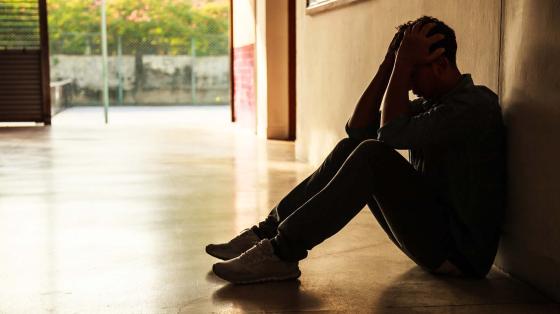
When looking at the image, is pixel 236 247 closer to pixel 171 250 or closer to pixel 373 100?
pixel 171 250

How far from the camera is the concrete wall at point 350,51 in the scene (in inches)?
126

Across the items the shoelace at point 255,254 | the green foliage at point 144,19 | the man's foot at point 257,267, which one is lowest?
the man's foot at point 257,267

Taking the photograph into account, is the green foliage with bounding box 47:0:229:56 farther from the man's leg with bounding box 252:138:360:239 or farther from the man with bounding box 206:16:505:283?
the man with bounding box 206:16:505:283

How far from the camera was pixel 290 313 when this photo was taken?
8.36 ft

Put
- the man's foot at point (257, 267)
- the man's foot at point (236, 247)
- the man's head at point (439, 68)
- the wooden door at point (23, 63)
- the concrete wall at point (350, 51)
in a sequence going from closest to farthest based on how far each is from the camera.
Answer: the man's head at point (439, 68), the man's foot at point (257, 267), the man's foot at point (236, 247), the concrete wall at point (350, 51), the wooden door at point (23, 63)

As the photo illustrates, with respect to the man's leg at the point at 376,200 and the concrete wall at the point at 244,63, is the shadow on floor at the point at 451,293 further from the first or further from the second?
the concrete wall at the point at 244,63

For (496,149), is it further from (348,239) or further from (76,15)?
(76,15)

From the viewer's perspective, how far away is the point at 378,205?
2682 millimetres

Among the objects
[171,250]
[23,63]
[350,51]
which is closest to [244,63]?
[23,63]

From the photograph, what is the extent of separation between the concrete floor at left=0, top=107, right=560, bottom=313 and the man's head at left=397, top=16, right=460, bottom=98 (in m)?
0.71

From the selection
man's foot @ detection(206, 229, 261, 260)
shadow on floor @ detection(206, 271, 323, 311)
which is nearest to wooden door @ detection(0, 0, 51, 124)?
man's foot @ detection(206, 229, 261, 260)

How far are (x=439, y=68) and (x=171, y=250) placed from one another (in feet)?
4.77

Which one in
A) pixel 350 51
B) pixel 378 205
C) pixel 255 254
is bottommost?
pixel 255 254

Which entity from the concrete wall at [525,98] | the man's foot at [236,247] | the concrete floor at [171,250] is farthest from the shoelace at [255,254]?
the concrete wall at [525,98]
